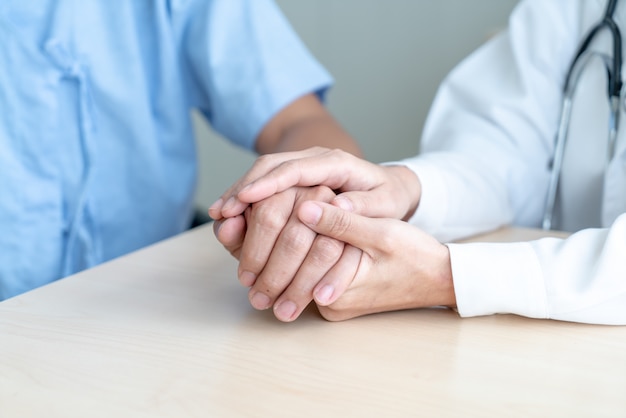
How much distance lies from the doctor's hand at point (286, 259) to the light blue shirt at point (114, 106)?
0.51m

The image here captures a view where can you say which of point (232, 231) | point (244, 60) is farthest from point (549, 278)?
point (244, 60)

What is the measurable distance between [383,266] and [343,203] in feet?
0.21

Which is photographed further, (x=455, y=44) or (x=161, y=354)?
(x=455, y=44)

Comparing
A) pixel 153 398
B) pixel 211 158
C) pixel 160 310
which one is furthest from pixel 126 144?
pixel 211 158

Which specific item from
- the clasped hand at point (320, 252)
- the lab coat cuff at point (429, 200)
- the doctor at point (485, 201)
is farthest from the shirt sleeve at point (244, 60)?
the clasped hand at point (320, 252)

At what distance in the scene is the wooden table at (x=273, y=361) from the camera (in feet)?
1.37

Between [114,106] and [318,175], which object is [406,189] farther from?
[114,106]

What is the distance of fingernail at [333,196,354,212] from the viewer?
0.58 m

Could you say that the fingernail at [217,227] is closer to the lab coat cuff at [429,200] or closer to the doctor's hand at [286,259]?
the doctor's hand at [286,259]

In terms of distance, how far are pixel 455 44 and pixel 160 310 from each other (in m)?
1.38

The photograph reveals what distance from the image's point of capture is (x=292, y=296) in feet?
1.80

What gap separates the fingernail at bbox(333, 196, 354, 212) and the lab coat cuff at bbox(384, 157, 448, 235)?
14 cm

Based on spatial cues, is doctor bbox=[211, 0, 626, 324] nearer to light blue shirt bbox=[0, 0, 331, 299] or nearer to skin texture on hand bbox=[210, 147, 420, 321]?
skin texture on hand bbox=[210, 147, 420, 321]

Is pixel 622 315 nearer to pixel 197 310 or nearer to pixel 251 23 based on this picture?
pixel 197 310
